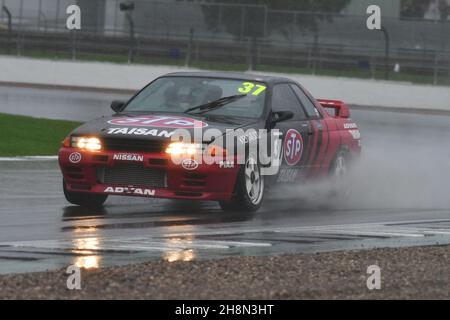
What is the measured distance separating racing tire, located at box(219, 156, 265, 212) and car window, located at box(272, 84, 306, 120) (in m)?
1.03

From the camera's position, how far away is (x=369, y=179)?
1569 cm

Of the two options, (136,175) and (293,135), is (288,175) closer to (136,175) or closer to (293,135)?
(293,135)

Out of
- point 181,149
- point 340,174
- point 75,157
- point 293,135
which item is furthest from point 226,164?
point 340,174

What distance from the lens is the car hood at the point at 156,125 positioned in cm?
1225

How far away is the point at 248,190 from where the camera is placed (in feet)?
41.3

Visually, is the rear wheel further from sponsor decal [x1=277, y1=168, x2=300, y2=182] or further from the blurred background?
the blurred background

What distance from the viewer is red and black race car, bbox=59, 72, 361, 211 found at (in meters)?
12.2

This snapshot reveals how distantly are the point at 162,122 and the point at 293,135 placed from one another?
169cm

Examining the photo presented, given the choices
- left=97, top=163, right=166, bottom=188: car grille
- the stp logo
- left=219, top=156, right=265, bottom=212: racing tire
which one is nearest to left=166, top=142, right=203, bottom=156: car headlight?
left=97, top=163, right=166, bottom=188: car grille

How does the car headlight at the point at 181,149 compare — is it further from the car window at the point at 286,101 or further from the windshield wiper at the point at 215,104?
the car window at the point at 286,101

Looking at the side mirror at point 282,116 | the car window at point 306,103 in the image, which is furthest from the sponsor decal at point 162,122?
the car window at point 306,103

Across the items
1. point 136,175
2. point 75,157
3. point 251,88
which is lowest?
point 136,175

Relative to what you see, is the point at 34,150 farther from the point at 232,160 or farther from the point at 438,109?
the point at 438,109
